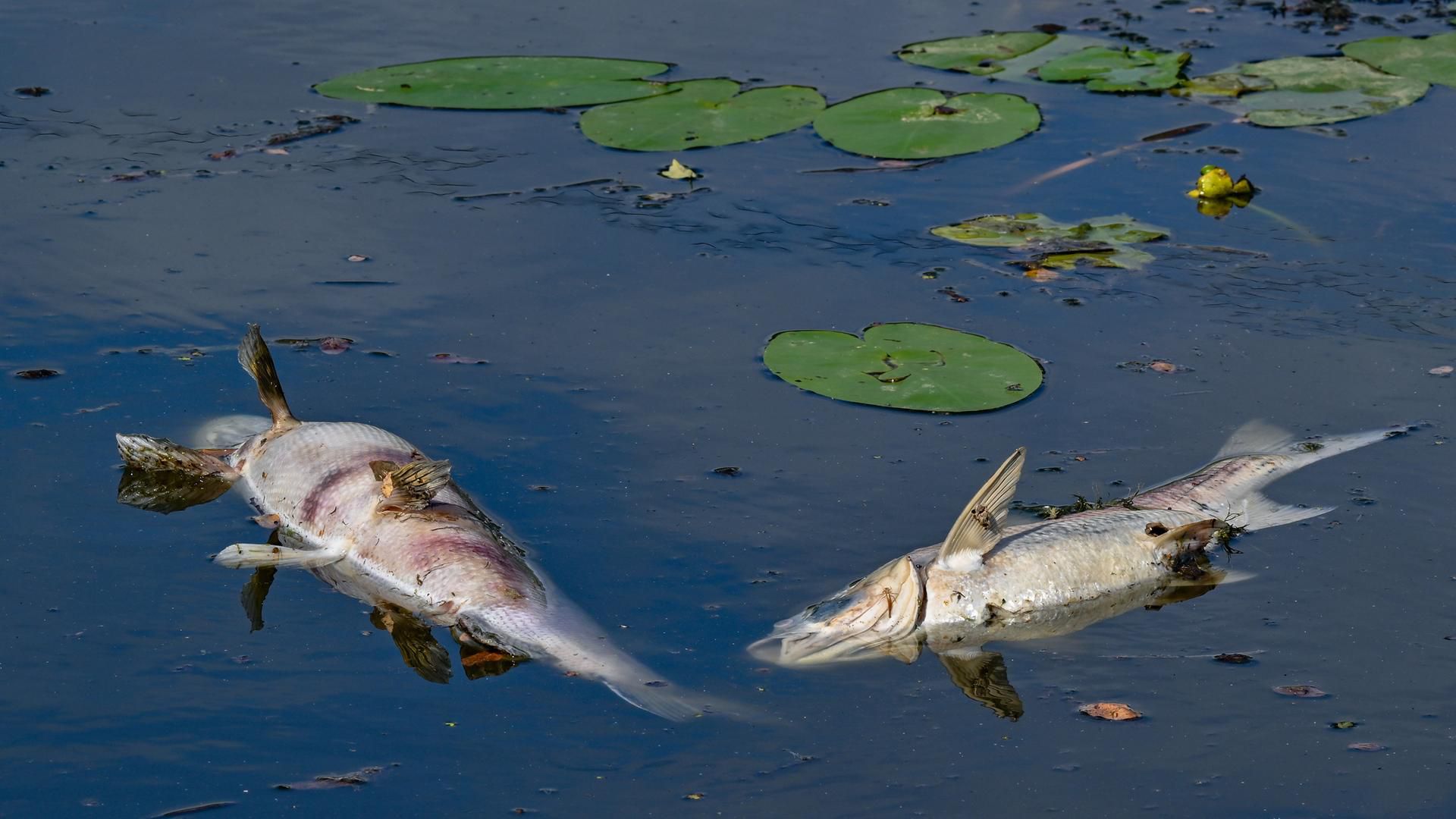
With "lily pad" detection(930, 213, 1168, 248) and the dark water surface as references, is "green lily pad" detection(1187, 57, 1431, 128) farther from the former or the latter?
"lily pad" detection(930, 213, 1168, 248)

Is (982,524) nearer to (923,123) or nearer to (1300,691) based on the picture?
(1300,691)

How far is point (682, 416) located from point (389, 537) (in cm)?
166

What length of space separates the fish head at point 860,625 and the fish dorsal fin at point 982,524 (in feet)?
0.50

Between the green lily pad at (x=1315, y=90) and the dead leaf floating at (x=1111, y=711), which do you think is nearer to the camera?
the dead leaf floating at (x=1111, y=711)

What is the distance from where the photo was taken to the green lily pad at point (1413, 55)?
35.0 feet

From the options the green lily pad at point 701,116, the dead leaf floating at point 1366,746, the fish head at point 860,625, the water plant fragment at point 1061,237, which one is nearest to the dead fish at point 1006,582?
the fish head at point 860,625

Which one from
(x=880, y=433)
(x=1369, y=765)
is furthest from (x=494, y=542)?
(x=1369, y=765)

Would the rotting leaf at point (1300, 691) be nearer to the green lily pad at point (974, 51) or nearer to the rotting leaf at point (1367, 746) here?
the rotting leaf at point (1367, 746)

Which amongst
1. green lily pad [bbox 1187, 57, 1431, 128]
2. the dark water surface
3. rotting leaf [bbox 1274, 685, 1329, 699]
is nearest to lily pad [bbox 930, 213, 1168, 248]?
the dark water surface

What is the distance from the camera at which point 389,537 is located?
5.54 m

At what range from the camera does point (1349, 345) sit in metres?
7.48

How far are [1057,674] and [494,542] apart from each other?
81.6 inches

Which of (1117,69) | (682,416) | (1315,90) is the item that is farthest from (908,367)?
(1315,90)

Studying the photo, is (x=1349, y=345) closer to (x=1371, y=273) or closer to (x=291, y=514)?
(x=1371, y=273)
